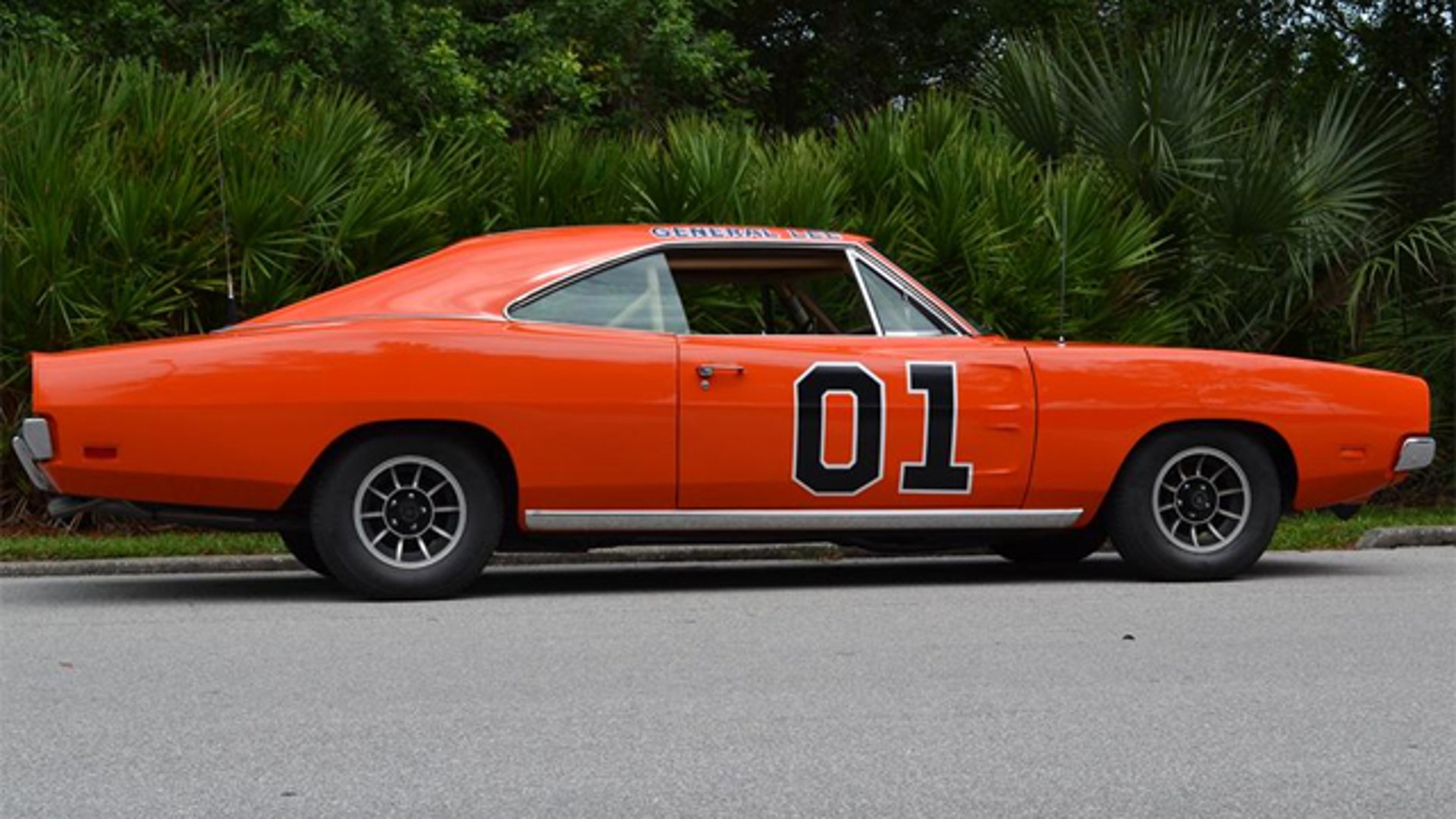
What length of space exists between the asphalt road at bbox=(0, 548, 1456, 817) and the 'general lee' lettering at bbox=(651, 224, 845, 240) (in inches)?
59.7

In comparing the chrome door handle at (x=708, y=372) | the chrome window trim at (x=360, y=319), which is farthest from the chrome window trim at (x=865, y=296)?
the chrome window trim at (x=360, y=319)

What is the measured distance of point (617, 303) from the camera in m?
8.95

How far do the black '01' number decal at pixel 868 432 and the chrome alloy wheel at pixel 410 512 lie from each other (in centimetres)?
141

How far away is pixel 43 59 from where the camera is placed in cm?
1340

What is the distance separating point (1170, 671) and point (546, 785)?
2.52 metres

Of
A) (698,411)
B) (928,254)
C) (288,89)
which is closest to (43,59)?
(288,89)

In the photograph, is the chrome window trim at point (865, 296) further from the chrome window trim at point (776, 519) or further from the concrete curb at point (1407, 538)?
the concrete curb at point (1407, 538)

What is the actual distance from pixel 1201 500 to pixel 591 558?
312 cm

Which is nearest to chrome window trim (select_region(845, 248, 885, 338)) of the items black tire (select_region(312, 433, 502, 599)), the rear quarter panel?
the rear quarter panel

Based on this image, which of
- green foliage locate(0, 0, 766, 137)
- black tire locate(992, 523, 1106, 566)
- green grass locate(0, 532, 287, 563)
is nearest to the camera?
black tire locate(992, 523, 1106, 566)

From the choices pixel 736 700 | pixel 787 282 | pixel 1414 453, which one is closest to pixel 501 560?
pixel 787 282

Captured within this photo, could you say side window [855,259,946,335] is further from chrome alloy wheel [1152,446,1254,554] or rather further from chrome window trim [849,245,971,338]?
chrome alloy wheel [1152,446,1254,554]

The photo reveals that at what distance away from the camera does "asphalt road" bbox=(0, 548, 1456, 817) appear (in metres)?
5.18

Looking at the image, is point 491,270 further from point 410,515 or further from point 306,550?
point 306,550
